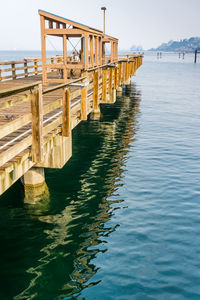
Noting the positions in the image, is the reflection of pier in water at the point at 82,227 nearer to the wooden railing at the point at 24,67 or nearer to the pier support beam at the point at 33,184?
the pier support beam at the point at 33,184

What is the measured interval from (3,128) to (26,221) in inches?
120

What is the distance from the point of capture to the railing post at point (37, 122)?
20.1ft

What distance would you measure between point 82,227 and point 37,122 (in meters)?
2.70

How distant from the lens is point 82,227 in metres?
7.39

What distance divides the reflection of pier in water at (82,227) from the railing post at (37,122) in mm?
1789

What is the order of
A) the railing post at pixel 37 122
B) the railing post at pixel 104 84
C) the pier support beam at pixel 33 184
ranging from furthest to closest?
the railing post at pixel 104 84 → the pier support beam at pixel 33 184 → the railing post at pixel 37 122

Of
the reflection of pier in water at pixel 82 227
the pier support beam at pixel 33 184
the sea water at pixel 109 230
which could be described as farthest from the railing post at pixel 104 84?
the pier support beam at pixel 33 184

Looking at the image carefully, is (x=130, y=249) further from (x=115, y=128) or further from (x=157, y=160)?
(x=115, y=128)

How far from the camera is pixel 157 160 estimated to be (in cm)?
1235

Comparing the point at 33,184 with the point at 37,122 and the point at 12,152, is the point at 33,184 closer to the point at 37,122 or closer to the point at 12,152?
the point at 37,122

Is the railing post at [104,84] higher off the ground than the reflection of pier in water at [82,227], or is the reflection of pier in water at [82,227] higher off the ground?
the railing post at [104,84]

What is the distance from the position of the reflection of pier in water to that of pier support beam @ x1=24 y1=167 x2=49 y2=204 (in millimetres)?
282

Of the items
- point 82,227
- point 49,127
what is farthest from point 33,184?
point 82,227

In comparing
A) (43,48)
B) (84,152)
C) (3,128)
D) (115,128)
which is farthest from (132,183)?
(43,48)
